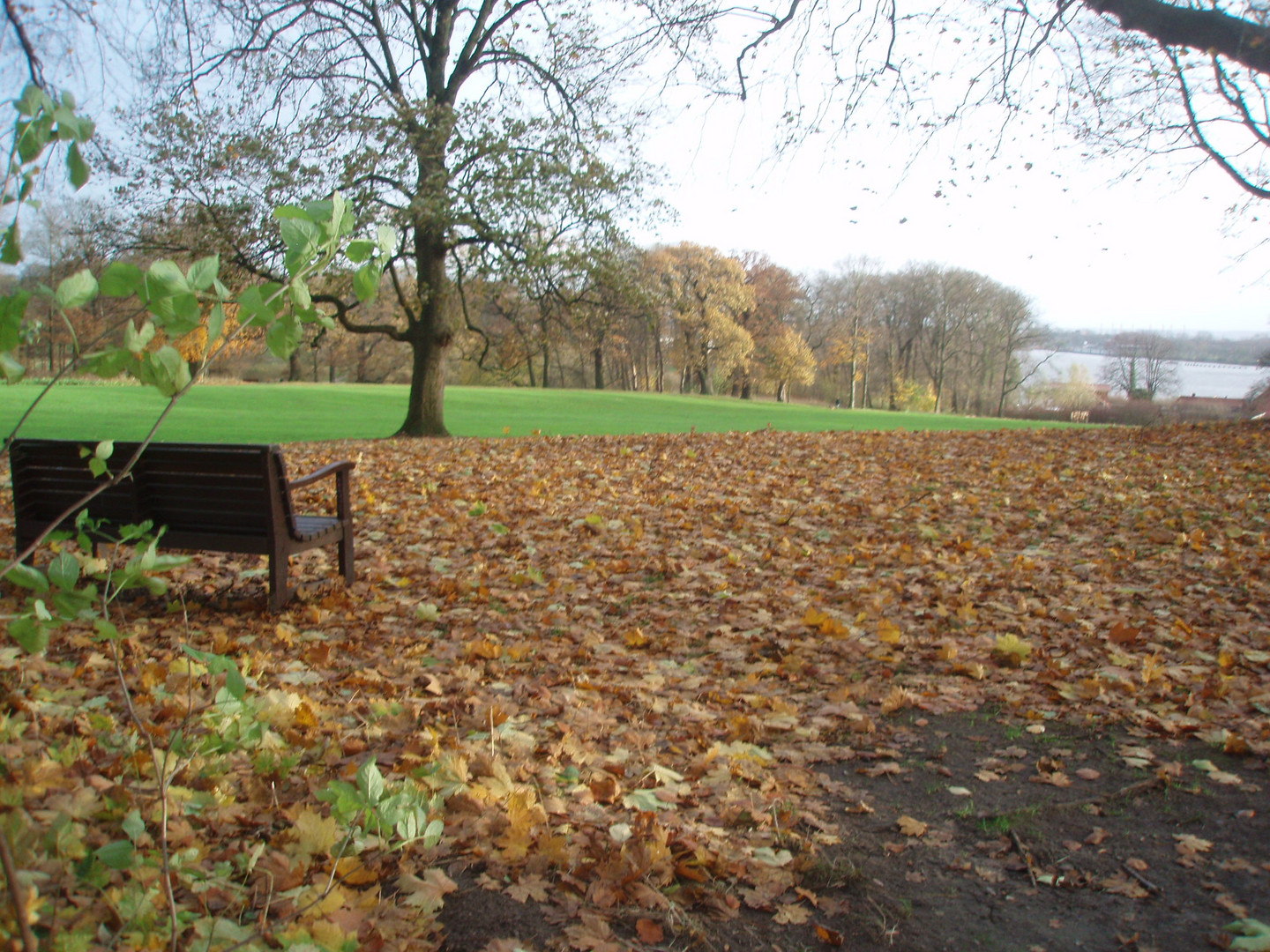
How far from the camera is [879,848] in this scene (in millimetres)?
2873

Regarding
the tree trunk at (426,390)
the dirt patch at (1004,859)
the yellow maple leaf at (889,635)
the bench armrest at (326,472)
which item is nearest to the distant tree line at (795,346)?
the tree trunk at (426,390)

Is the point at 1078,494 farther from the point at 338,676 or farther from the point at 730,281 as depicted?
the point at 730,281

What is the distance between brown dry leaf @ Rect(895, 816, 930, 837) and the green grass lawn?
561 inches

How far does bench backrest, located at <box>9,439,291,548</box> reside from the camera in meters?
5.18

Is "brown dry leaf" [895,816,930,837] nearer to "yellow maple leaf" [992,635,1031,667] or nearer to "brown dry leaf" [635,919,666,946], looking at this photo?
"brown dry leaf" [635,919,666,946]

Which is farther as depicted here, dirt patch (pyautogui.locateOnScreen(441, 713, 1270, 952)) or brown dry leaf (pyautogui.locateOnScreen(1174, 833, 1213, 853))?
brown dry leaf (pyautogui.locateOnScreen(1174, 833, 1213, 853))

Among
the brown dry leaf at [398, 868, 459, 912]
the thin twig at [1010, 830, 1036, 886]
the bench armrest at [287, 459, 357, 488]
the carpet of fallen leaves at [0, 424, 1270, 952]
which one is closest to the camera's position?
the brown dry leaf at [398, 868, 459, 912]

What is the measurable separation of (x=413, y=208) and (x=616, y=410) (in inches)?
610

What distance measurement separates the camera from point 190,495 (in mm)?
5359

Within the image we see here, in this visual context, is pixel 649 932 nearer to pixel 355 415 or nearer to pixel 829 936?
pixel 829 936

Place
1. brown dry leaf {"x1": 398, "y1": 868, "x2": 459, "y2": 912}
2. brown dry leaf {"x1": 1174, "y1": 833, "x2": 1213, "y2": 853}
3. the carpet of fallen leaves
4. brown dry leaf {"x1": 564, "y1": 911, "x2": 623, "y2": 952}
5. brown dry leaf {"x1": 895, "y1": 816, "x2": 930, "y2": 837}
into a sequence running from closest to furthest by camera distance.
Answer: brown dry leaf {"x1": 564, "y1": 911, "x2": 623, "y2": 952} < brown dry leaf {"x1": 398, "y1": 868, "x2": 459, "y2": 912} < the carpet of fallen leaves < brown dry leaf {"x1": 1174, "y1": 833, "x2": 1213, "y2": 853} < brown dry leaf {"x1": 895, "y1": 816, "x2": 930, "y2": 837}

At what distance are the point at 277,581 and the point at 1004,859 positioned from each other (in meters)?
4.03

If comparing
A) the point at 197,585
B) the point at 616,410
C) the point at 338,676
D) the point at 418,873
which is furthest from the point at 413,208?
the point at 616,410

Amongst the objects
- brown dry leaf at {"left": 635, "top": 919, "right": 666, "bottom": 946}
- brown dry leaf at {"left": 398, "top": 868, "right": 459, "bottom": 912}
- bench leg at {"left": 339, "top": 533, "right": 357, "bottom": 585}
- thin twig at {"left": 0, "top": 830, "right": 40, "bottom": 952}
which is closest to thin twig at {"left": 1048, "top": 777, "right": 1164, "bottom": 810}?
brown dry leaf at {"left": 635, "top": 919, "right": 666, "bottom": 946}
